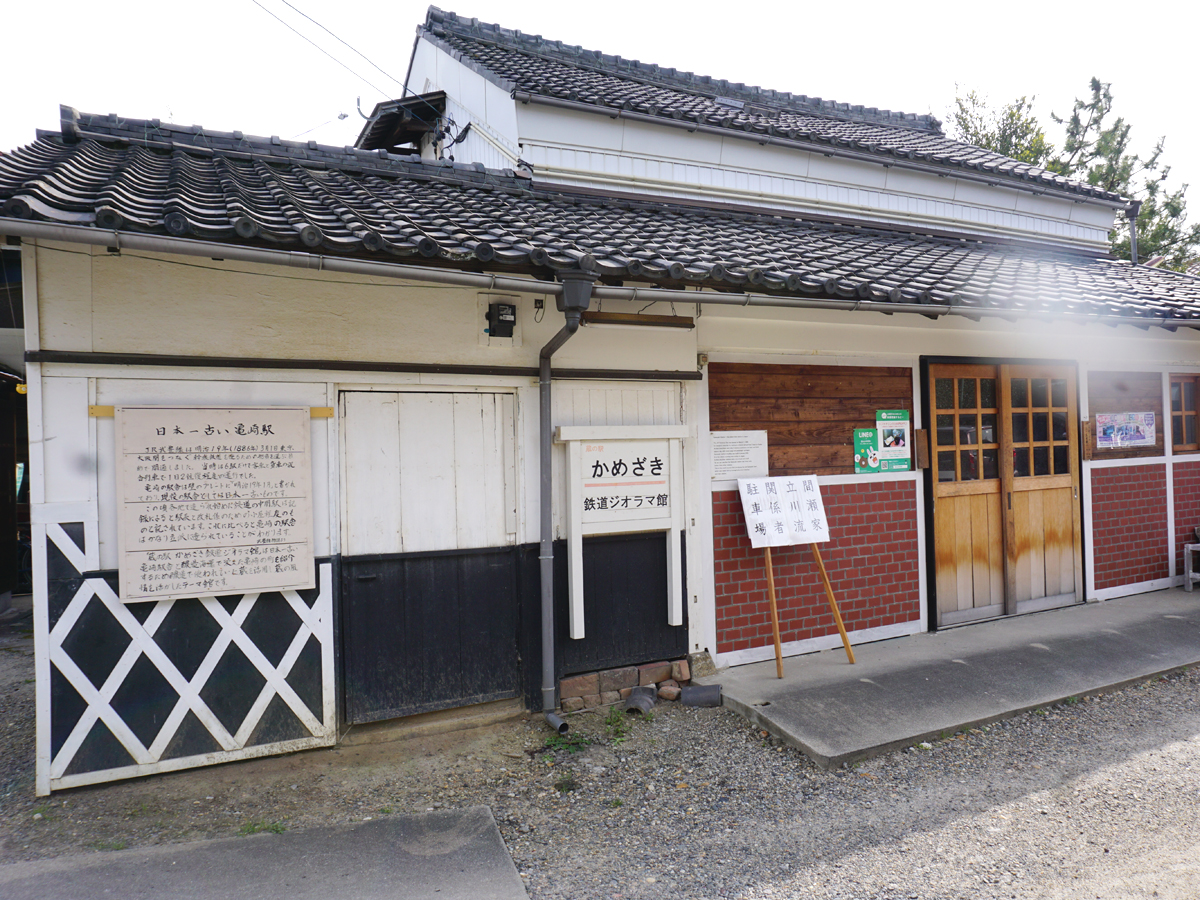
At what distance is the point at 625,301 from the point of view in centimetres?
531

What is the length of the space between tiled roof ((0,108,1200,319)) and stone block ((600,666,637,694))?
288 centimetres

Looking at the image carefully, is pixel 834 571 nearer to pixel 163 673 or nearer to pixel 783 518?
pixel 783 518

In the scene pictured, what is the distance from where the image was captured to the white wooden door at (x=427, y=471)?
4598 millimetres

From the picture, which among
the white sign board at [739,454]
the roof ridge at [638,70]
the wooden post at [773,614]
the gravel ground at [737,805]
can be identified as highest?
the roof ridge at [638,70]

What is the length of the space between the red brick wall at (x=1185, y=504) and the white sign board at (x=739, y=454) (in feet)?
19.3

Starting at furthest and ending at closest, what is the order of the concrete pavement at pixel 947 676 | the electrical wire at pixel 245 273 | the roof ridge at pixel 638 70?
the roof ridge at pixel 638 70 < the concrete pavement at pixel 947 676 < the electrical wire at pixel 245 273

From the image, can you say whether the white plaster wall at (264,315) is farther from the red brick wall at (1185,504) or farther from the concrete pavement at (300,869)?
the red brick wall at (1185,504)

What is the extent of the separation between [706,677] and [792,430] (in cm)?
220

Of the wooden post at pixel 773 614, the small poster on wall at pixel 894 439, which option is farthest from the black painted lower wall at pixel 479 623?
the small poster on wall at pixel 894 439

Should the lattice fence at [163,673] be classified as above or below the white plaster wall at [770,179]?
below

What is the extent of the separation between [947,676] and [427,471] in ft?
13.9

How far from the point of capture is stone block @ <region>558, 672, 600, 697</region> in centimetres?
511

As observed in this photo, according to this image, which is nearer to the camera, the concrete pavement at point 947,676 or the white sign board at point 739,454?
the concrete pavement at point 947,676

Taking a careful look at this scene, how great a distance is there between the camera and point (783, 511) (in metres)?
5.69
